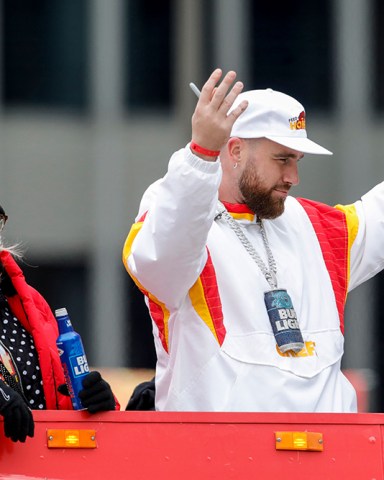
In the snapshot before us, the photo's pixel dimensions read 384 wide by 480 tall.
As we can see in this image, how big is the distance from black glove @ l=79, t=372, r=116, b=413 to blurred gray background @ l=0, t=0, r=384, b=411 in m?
10.2

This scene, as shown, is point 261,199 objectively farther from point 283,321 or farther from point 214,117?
point 214,117

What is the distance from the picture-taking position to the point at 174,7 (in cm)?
1577

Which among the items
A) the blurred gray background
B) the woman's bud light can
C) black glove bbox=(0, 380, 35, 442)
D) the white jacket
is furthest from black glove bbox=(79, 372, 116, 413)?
the blurred gray background

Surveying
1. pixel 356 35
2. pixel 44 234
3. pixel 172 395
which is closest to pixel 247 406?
pixel 172 395

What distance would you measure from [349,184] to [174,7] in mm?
2707

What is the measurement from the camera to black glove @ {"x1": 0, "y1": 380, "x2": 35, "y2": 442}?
4812 millimetres

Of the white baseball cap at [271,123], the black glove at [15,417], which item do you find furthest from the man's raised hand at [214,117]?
the black glove at [15,417]

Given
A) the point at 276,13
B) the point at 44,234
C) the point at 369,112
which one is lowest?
the point at 44,234

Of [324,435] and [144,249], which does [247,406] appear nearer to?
[324,435]

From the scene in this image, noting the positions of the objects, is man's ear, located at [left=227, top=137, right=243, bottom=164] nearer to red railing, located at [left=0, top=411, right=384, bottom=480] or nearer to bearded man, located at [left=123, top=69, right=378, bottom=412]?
bearded man, located at [left=123, top=69, right=378, bottom=412]

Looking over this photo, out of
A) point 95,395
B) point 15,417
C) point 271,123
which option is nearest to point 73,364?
point 95,395

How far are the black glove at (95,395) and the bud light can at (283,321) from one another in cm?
67

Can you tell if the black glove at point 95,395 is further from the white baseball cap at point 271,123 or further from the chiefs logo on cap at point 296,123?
the chiefs logo on cap at point 296,123

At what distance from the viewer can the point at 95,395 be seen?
16.3ft
